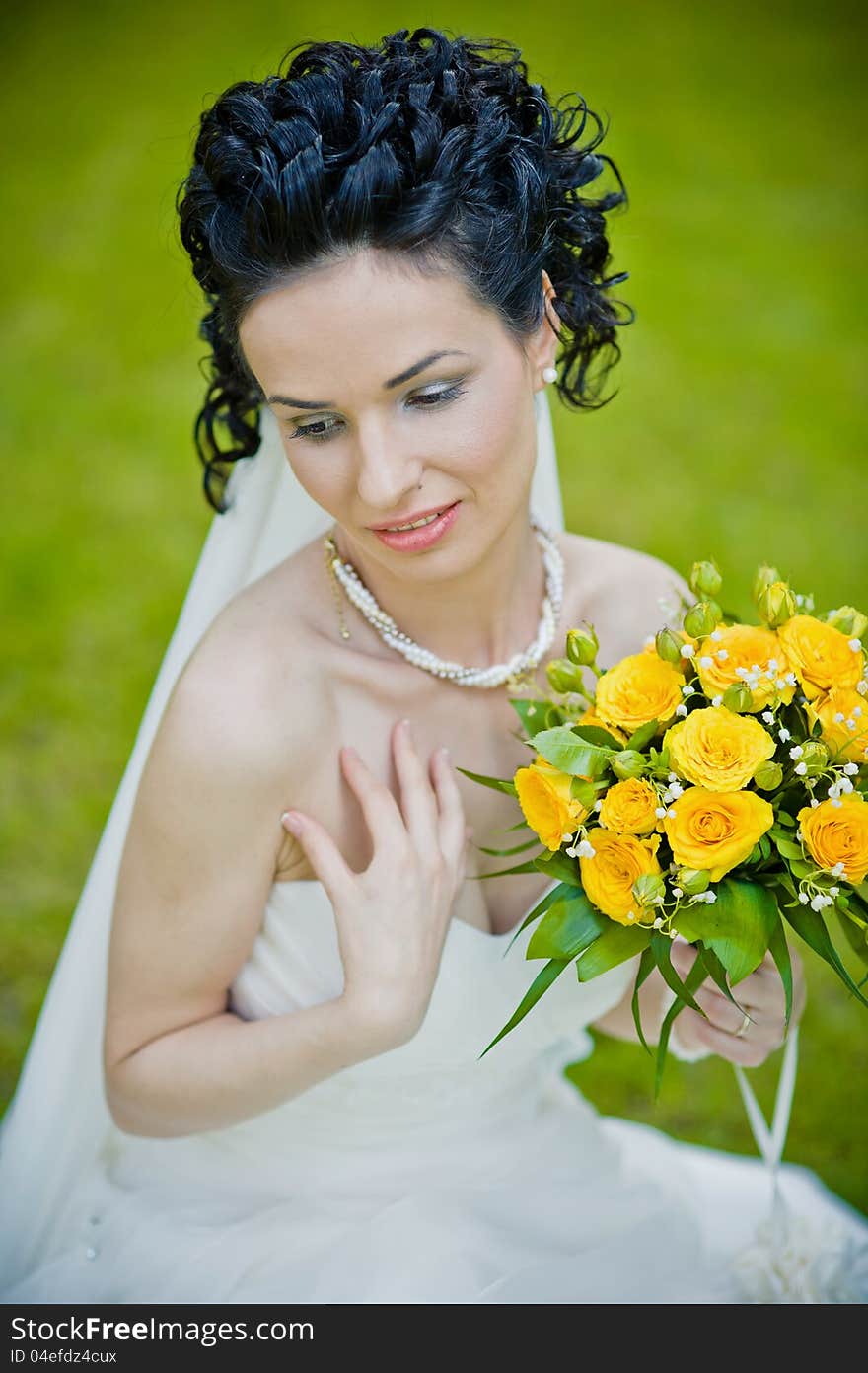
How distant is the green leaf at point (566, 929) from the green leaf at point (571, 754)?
0.20 metres

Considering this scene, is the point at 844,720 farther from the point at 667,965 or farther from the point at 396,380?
the point at 396,380

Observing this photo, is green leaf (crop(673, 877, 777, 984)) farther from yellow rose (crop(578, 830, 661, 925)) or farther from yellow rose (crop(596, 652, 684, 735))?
yellow rose (crop(596, 652, 684, 735))

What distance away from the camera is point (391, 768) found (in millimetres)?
2355

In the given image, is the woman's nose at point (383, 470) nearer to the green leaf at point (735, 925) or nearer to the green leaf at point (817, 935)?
the green leaf at point (735, 925)

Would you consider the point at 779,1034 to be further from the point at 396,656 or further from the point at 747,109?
the point at 747,109

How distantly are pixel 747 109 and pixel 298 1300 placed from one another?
737 centimetres

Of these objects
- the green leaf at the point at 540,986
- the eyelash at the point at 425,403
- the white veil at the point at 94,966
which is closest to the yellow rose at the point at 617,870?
the green leaf at the point at 540,986

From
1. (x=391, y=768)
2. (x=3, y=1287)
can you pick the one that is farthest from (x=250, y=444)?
(x=3, y=1287)

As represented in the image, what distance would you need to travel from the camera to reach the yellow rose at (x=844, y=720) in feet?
6.18

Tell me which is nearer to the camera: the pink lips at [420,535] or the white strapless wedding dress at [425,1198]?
the pink lips at [420,535]

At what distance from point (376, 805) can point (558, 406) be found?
4.28m

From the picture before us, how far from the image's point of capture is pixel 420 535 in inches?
82.4

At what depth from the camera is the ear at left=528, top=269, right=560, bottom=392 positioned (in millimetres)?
2215

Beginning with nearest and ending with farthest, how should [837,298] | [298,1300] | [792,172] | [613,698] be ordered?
[613,698] < [298,1300] < [837,298] < [792,172]
